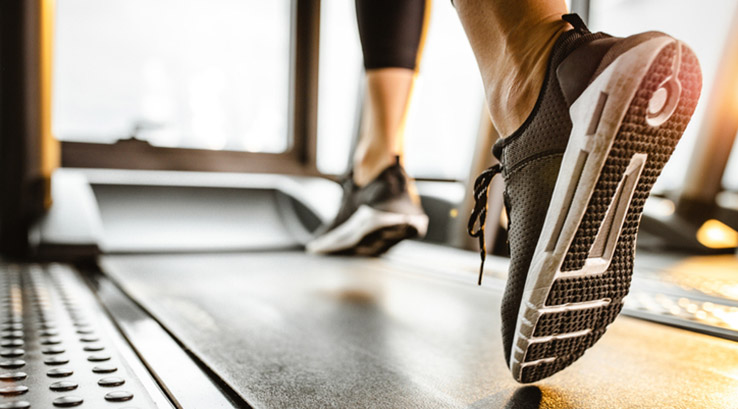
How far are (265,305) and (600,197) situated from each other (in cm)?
83

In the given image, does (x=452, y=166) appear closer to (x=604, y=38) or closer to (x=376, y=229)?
(x=376, y=229)

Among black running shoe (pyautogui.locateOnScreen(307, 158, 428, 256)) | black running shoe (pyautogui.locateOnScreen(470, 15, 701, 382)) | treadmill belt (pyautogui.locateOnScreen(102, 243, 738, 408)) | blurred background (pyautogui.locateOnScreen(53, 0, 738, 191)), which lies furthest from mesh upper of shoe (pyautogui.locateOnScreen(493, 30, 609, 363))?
blurred background (pyautogui.locateOnScreen(53, 0, 738, 191))

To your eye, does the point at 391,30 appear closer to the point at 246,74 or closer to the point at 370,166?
the point at 370,166

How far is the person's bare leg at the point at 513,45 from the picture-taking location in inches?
24.4

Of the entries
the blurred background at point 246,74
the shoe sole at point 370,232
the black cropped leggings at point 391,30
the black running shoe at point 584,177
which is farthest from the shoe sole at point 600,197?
the blurred background at point 246,74

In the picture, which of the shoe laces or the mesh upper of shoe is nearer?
the mesh upper of shoe

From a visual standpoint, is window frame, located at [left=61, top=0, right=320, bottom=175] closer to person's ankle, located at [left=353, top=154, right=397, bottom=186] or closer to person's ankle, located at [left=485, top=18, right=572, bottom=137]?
person's ankle, located at [left=353, top=154, right=397, bottom=186]

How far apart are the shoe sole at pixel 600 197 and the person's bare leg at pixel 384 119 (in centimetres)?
81

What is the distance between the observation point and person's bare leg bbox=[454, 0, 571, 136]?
0.62 meters

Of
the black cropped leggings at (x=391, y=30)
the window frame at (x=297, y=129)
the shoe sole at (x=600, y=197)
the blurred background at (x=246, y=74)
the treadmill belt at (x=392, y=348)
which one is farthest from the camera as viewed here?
the window frame at (x=297, y=129)

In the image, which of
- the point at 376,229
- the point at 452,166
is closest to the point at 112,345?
the point at 376,229

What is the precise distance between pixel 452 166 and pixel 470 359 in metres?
2.26

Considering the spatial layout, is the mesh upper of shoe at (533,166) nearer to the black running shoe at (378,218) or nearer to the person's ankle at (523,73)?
the person's ankle at (523,73)

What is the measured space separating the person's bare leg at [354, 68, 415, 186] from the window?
171cm
